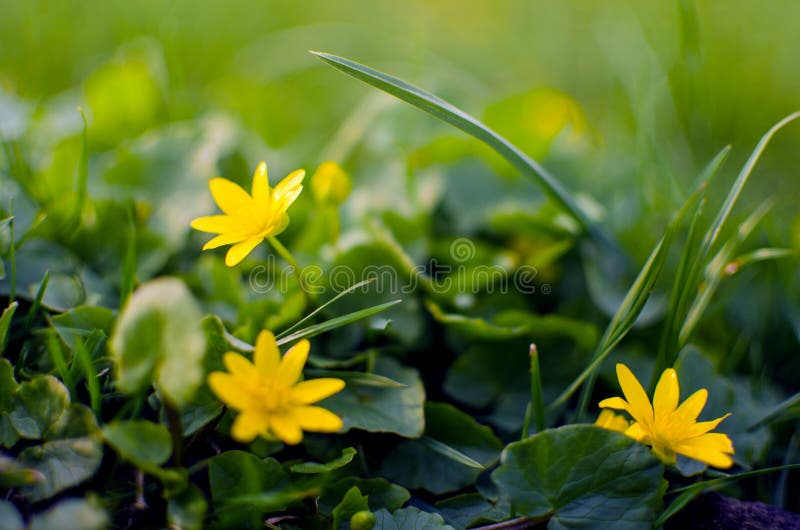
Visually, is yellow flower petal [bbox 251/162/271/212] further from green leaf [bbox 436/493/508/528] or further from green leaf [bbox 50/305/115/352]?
green leaf [bbox 436/493/508/528]

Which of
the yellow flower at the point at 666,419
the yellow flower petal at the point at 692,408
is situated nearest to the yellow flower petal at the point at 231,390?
the yellow flower at the point at 666,419

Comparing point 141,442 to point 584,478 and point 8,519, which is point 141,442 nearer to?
point 8,519

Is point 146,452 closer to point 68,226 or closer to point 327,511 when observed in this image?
point 327,511

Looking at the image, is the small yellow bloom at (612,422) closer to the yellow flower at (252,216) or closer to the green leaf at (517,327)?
the green leaf at (517,327)

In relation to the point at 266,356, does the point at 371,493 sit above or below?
below

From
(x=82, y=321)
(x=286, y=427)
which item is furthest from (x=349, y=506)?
(x=82, y=321)

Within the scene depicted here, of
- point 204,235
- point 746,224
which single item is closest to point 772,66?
point 746,224
